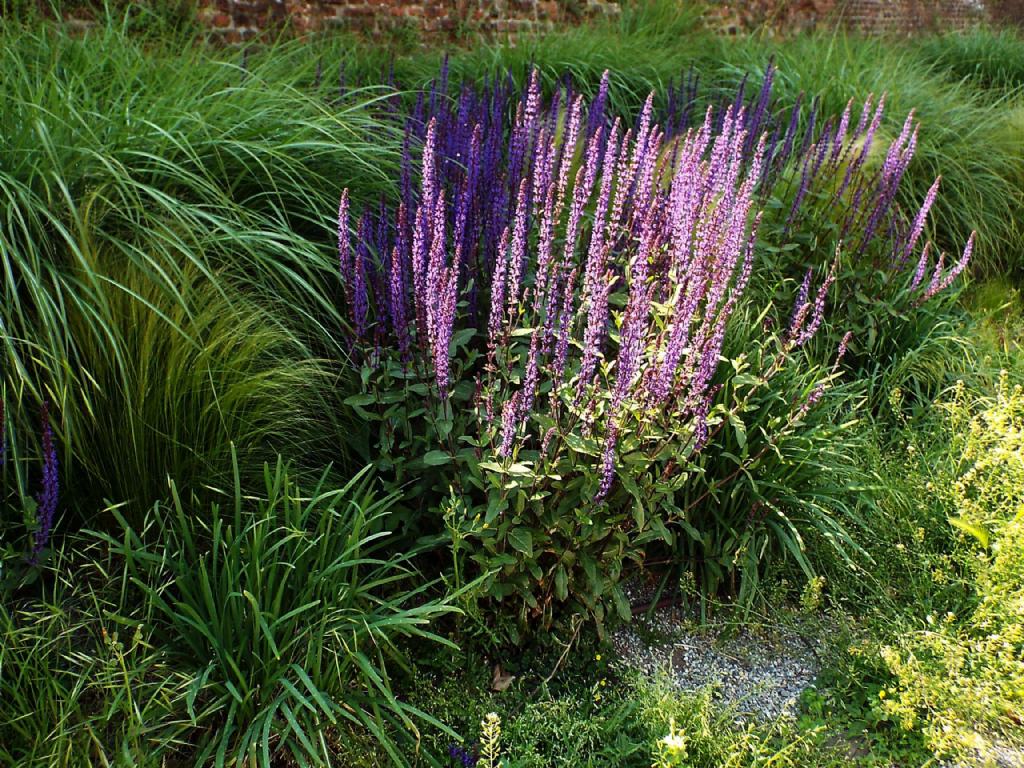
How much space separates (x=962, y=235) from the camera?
5027 mm

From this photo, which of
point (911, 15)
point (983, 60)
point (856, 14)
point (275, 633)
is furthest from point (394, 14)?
point (911, 15)

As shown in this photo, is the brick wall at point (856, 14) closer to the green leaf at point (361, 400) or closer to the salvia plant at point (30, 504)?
the green leaf at point (361, 400)

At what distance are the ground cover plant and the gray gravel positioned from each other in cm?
6

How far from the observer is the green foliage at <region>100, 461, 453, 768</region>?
6.36 feet

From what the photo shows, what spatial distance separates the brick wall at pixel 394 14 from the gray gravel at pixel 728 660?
462 centimetres

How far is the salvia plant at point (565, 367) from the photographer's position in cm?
211

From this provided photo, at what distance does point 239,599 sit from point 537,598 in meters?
0.85

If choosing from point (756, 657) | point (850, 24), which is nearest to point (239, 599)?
point (756, 657)

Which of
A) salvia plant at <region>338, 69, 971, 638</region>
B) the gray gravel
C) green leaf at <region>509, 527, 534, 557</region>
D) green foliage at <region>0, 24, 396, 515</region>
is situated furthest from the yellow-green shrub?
green foliage at <region>0, 24, 396, 515</region>

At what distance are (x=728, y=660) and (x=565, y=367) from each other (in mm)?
1052

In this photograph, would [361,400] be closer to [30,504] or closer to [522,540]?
[522,540]

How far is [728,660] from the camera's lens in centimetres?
257

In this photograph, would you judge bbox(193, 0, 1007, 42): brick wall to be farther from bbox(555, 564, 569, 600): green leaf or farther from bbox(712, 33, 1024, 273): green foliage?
bbox(555, 564, 569, 600): green leaf

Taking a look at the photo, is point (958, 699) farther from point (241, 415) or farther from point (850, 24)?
point (850, 24)
